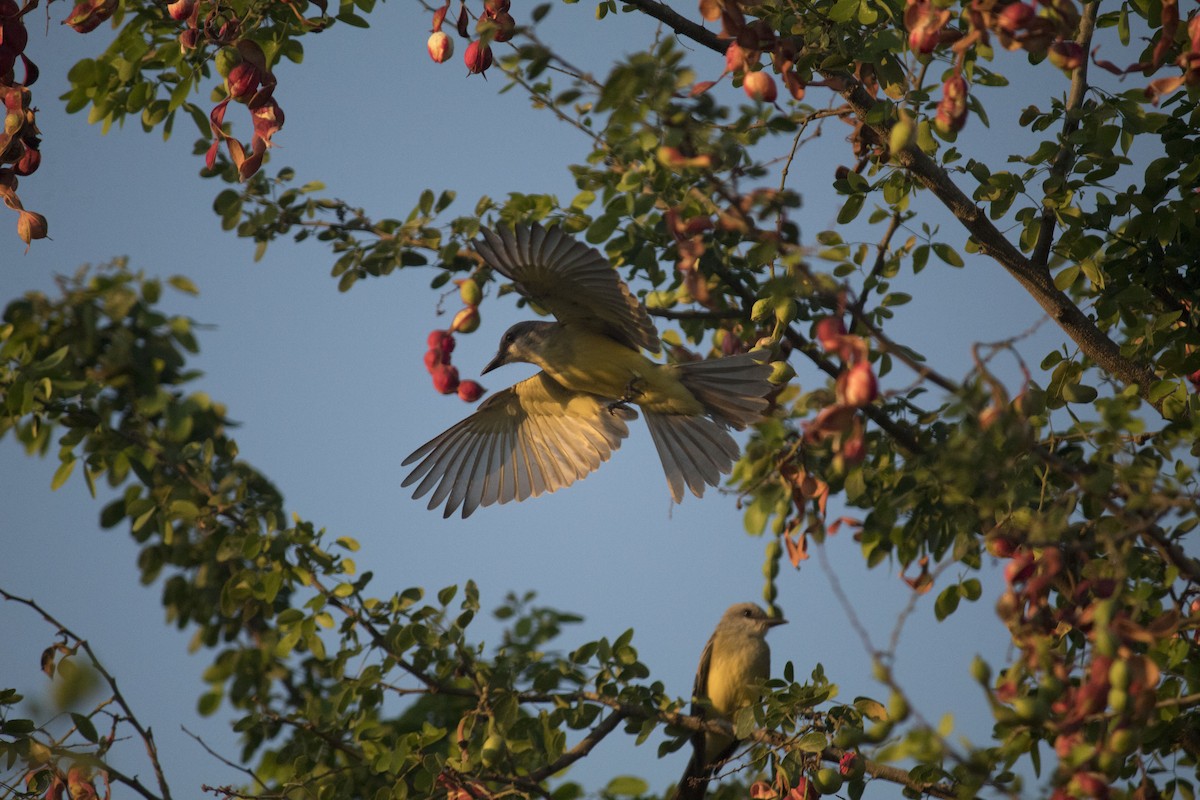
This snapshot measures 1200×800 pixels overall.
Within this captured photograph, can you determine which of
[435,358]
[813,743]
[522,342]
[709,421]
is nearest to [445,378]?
[435,358]

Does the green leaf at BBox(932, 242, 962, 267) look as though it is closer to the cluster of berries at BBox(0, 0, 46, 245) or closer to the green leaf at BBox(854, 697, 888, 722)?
the green leaf at BBox(854, 697, 888, 722)

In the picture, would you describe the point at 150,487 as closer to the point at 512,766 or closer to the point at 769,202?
the point at 512,766

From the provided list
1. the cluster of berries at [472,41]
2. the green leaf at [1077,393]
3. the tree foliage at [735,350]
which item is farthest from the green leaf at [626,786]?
the cluster of berries at [472,41]

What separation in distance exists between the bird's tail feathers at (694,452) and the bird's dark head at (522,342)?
79 centimetres

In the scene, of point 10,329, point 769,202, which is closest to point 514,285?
point 10,329

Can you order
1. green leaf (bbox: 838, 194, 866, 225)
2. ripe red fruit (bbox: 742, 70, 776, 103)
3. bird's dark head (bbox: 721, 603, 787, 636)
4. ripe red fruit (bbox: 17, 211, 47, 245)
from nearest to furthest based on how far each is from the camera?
ripe red fruit (bbox: 742, 70, 776, 103) → ripe red fruit (bbox: 17, 211, 47, 245) → green leaf (bbox: 838, 194, 866, 225) → bird's dark head (bbox: 721, 603, 787, 636)

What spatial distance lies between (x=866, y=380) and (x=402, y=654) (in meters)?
2.36

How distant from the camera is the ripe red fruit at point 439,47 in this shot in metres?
3.39

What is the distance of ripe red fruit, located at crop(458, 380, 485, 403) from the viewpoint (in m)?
4.98

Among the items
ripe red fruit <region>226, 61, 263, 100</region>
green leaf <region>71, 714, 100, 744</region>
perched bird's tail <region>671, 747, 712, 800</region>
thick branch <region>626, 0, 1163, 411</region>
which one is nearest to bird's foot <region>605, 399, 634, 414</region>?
perched bird's tail <region>671, 747, 712, 800</region>

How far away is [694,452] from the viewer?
538 centimetres

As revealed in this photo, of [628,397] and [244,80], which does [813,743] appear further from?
[244,80]

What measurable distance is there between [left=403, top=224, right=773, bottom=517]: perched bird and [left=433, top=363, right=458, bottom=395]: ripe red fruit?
1.58 feet

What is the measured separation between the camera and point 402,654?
3.76 m
